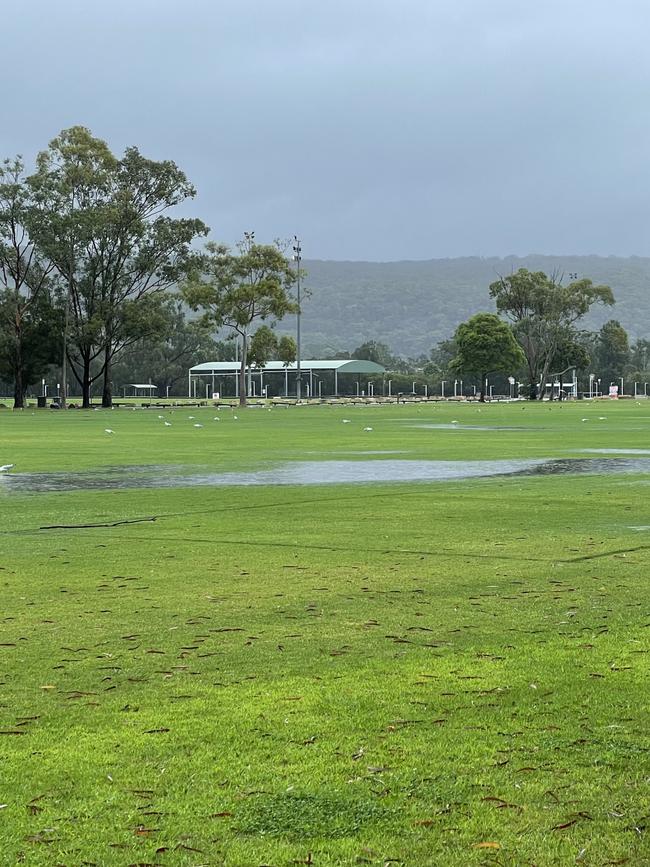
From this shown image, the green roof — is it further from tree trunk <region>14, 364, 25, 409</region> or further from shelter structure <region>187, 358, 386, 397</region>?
tree trunk <region>14, 364, 25, 409</region>

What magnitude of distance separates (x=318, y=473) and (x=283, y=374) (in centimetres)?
16478

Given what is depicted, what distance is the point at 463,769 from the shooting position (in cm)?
493

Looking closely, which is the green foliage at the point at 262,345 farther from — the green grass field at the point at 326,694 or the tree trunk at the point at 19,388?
the green grass field at the point at 326,694

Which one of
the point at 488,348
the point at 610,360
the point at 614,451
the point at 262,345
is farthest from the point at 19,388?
the point at 610,360

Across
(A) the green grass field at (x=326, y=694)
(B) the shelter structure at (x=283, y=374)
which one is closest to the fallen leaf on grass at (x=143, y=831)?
(A) the green grass field at (x=326, y=694)

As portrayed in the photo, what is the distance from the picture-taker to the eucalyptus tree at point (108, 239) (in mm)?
89000

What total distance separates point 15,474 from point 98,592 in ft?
47.2

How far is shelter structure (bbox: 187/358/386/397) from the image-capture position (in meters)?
173

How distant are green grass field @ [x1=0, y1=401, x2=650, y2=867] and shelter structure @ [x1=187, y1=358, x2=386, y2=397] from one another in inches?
6075

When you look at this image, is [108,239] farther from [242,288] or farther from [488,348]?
[488,348]

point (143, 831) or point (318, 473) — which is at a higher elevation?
point (143, 831)

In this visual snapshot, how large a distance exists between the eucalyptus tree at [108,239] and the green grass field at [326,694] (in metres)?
78.5

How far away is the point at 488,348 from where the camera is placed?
128 m

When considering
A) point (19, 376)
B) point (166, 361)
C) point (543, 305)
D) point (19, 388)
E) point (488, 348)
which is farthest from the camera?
point (166, 361)
